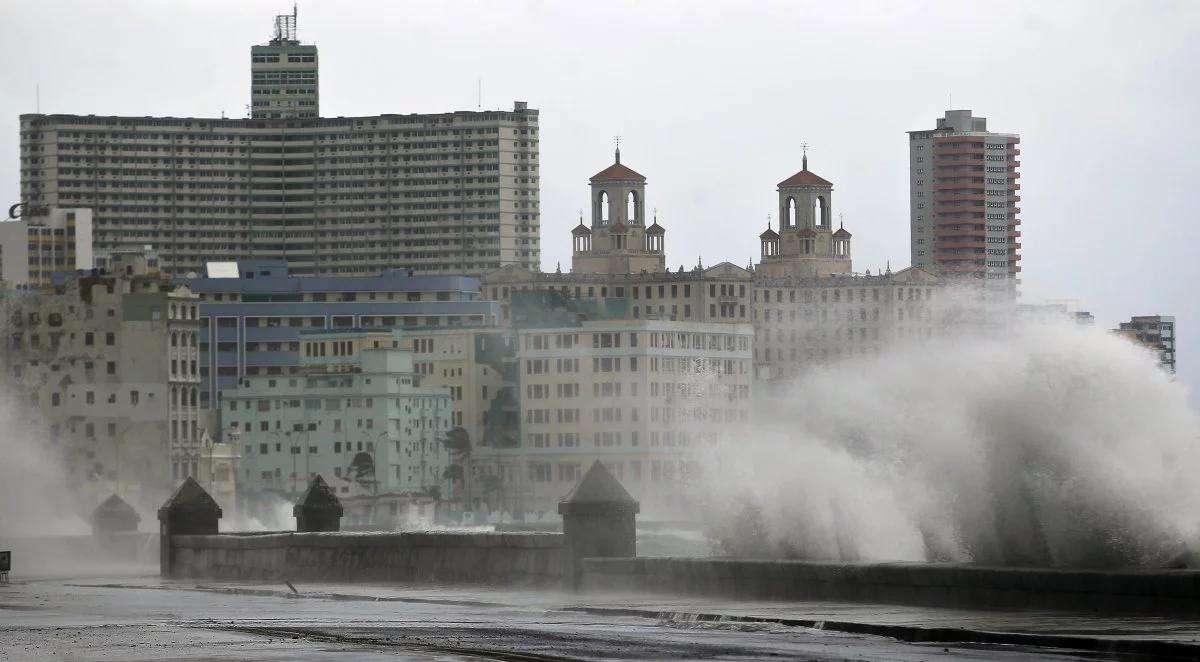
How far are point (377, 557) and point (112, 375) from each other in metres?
145

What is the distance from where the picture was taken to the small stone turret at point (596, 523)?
36750mm

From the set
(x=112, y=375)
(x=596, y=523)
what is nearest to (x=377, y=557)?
(x=596, y=523)

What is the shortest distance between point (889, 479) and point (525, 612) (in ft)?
48.8

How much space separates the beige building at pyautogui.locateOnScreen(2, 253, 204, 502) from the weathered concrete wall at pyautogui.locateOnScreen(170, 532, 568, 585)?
129020 millimetres

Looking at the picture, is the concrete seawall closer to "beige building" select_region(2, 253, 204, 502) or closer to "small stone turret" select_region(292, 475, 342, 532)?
"small stone turret" select_region(292, 475, 342, 532)

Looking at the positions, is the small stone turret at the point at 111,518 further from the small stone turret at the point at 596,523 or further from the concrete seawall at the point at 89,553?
the small stone turret at the point at 596,523

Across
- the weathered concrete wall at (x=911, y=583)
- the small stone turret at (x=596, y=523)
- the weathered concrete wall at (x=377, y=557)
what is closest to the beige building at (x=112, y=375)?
the weathered concrete wall at (x=377, y=557)

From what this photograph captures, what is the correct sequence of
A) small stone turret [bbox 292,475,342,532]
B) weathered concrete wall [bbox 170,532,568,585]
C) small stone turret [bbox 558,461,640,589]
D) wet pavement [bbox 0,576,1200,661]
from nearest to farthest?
wet pavement [bbox 0,576,1200,661] → small stone turret [bbox 558,461,640,589] → weathered concrete wall [bbox 170,532,568,585] → small stone turret [bbox 292,475,342,532]

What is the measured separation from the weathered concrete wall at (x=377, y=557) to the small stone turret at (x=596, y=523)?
1.61 ft

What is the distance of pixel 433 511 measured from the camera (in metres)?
200

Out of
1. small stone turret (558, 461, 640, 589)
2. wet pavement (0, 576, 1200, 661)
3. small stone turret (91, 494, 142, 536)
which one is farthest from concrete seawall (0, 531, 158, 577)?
small stone turret (558, 461, 640, 589)

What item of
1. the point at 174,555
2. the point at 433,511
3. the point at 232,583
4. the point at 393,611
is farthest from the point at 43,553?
the point at 433,511

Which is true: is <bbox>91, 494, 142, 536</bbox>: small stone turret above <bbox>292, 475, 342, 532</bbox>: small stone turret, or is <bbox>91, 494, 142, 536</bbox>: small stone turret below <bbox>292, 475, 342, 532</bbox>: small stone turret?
below

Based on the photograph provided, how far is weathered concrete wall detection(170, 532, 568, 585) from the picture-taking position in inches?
1508
